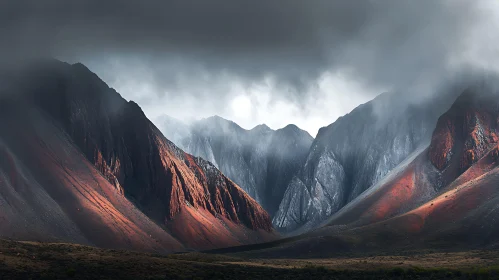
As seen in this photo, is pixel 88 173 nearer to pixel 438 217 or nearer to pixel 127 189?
pixel 127 189

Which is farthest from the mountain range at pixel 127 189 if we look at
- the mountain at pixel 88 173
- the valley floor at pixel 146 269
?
the valley floor at pixel 146 269

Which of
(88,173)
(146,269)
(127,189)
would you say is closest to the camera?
(146,269)

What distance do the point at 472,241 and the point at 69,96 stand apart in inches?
4475

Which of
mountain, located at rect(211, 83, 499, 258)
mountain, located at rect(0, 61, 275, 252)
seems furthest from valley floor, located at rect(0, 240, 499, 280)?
mountain, located at rect(211, 83, 499, 258)

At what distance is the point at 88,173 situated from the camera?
147 m

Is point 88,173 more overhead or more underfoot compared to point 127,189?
more underfoot

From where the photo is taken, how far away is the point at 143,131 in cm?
18862

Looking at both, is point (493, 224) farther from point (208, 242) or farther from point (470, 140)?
point (208, 242)

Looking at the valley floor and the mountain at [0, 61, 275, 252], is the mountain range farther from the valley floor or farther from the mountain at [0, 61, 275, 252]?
the valley floor

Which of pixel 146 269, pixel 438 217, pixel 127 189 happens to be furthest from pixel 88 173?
pixel 438 217

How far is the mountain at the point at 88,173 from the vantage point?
397ft

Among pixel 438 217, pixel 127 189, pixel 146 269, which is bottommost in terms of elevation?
pixel 146 269

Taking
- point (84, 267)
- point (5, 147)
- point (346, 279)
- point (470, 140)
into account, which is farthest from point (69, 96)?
A: point (470, 140)

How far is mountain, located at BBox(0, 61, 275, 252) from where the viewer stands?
4759 inches
